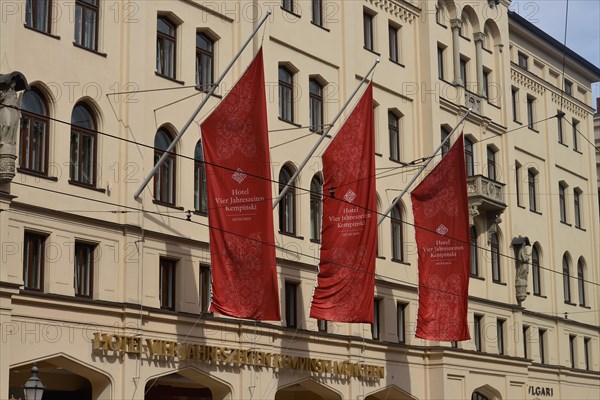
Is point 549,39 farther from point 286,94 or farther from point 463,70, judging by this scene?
point 286,94

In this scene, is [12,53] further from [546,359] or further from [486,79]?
[546,359]

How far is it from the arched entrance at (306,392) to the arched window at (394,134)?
9667mm

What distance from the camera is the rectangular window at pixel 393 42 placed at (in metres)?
47.4

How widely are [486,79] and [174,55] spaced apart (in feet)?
70.7

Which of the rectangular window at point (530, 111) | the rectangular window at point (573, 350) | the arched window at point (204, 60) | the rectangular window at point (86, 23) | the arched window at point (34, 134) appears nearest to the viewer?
the arched window at point (34, 134)

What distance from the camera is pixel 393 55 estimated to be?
4747 centimetres

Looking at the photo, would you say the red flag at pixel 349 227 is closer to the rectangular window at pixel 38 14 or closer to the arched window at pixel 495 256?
the rectangular window at pixel 38 14

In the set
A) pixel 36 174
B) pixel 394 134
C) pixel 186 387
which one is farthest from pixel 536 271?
pixel 36 174

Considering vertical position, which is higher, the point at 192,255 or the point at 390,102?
the point at 390,102

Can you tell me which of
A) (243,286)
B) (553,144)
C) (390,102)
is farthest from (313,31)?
(553,144)

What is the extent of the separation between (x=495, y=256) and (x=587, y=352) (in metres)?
11.9

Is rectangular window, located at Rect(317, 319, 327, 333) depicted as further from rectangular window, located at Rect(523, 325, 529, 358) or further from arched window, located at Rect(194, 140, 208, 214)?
rectangular window, located at Rect(523, 325, 529, 358)

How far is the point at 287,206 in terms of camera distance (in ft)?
132

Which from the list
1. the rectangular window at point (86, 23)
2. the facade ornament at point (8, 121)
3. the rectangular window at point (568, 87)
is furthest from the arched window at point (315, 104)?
the rectangular window at point (568, 87)
